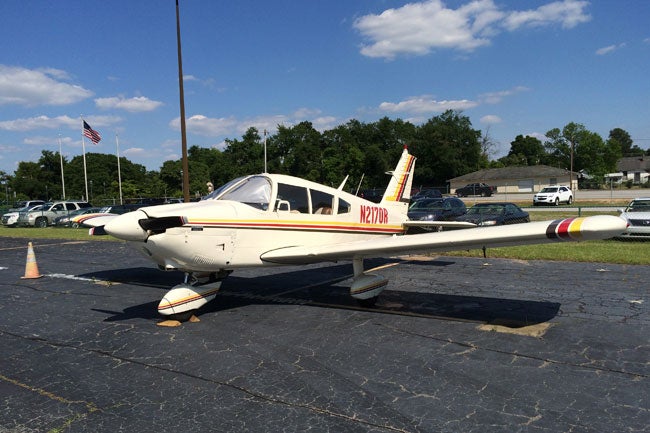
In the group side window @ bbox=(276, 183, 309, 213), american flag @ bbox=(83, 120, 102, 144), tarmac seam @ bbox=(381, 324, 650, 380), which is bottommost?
tarmac seam @ bbox=(381, 324, 650, 380)

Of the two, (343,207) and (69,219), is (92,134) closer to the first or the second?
(69,219)

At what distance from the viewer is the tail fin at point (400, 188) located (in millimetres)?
11539

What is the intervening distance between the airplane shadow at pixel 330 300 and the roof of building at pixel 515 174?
67.5 m

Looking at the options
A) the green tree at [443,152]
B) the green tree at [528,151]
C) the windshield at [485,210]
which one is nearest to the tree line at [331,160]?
the green tree at [443,152]

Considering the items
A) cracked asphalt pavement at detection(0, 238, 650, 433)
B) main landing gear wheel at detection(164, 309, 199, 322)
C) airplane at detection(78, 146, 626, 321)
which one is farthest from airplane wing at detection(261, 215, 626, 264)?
main landing gear wheel at detection(164, 309, 199, 322)

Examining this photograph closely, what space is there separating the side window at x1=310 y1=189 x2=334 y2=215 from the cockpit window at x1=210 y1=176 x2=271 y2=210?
0.97 m

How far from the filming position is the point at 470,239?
19.9 ft

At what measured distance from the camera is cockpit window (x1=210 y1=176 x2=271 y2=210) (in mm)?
7328

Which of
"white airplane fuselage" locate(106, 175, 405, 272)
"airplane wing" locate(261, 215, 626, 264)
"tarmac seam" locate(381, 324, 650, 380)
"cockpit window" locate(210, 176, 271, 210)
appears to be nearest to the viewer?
"tarmac seam" locate(381, 324, 650, 380)

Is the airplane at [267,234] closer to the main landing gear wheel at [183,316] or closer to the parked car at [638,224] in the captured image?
the main landing gear wheel at [183,316]

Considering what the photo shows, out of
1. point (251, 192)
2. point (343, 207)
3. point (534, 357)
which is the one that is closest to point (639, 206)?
point (343, 207)

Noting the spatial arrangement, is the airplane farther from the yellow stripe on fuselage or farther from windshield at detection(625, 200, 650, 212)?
windshield at detection(625, 200, 650, 212)

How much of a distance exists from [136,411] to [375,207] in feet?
22.5

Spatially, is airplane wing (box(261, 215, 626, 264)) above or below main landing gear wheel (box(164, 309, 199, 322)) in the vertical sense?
above
